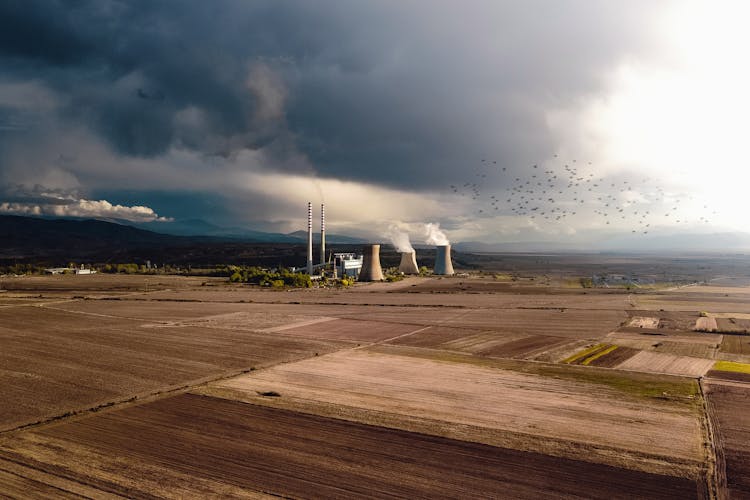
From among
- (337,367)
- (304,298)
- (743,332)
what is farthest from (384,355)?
(304,298)

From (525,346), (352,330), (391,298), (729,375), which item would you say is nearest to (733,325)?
(729,375)

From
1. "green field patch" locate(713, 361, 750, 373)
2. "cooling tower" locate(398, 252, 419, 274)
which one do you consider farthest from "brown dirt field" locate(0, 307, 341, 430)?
"cooling tower" locate(398, 252, 419, 274)

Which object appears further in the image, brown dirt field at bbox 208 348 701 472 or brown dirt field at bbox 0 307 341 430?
brown dirt field at bbox 0 307 341 430

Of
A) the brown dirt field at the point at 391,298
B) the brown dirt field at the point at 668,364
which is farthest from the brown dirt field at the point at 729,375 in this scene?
the brown dirt field at the point at 391,298

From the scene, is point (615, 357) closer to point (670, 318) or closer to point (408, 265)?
point (670, 318)

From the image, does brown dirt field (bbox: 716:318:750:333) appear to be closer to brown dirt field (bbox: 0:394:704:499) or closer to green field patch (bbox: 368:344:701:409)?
green field patch (bbox: 368:344:701:409)

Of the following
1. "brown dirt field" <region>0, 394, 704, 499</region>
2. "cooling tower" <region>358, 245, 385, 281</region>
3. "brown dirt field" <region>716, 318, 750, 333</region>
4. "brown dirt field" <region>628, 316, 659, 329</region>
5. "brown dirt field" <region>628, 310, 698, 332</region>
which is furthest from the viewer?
"cooling tower" <region>358, 245, 385, 281</region>
